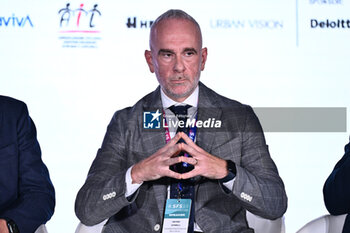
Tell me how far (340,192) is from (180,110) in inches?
38.6

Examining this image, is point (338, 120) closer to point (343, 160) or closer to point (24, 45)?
point (343, 160)

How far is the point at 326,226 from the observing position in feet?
10.7

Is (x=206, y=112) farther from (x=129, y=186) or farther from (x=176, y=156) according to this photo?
(x=129, y=186)

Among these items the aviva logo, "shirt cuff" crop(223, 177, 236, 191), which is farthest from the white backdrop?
"shirt cuff" crop(223, 177, 236, 191)

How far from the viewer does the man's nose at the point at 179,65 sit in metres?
3.36

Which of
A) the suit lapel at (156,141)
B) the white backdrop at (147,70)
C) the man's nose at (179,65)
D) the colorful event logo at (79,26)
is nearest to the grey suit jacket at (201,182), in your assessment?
the suit lapel at (156,141)

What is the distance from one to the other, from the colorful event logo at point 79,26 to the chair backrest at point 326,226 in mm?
2173

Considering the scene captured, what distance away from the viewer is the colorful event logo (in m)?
4.53

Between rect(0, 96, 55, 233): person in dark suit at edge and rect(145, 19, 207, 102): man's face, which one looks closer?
rect(0, 96, 55, 233): person in dark suit at edge

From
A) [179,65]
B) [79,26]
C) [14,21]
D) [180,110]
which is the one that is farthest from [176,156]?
[14,21]

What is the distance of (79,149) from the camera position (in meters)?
4.46

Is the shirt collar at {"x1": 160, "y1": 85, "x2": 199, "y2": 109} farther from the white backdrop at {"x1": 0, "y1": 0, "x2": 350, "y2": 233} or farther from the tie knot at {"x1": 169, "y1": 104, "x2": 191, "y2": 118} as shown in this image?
the white backdrop at {"x1": 0, "y1": 0, "x2": 350, "y2": 233}

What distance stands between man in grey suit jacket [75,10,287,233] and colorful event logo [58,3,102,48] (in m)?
1.13

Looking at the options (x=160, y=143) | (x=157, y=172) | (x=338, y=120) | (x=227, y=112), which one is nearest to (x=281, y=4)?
(x=338, y=120)
